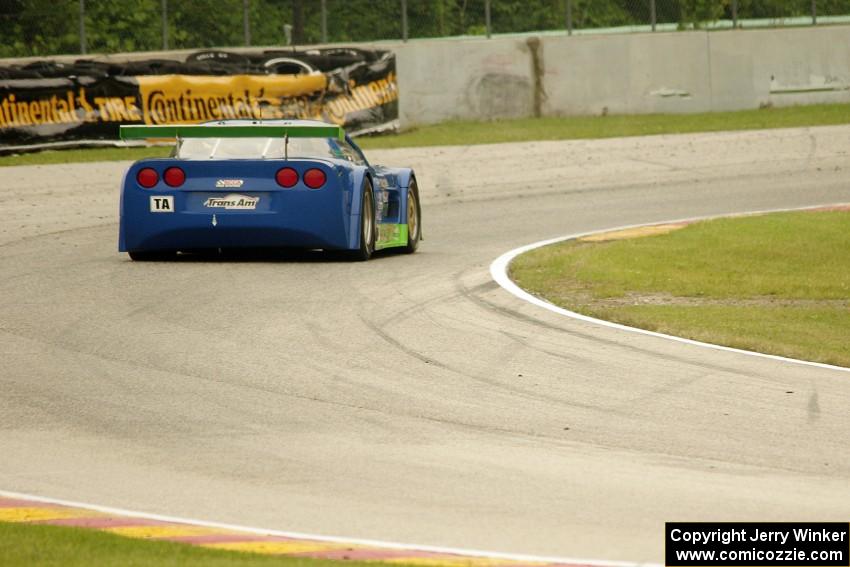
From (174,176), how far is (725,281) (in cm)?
437

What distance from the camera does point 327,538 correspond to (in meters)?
5.23

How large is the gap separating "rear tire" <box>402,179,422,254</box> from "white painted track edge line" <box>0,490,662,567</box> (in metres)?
8.28

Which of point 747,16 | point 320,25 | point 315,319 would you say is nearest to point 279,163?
point 315,319

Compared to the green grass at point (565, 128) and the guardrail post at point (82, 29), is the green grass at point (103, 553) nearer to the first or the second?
the green grass at point (565, 128)

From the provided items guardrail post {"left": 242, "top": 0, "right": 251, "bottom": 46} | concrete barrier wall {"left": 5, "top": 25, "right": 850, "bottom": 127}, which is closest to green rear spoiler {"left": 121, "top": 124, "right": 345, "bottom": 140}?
guardrail post {"left": 242, "top": 0, "right": 251, "bottom": 46}

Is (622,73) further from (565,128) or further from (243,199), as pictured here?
(243,199)

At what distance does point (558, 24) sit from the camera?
32.7 metres

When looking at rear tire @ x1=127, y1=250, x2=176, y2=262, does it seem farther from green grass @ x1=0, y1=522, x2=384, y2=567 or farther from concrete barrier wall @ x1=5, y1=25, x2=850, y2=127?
concrete barrier wall @ x1=5, y1=25, x2=850, y2=127

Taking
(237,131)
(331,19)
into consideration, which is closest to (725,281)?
(237,131)

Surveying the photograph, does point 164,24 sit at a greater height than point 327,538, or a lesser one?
greater

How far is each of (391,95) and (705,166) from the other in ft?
23.8

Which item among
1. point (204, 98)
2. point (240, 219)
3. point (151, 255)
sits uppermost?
point (204, 98)

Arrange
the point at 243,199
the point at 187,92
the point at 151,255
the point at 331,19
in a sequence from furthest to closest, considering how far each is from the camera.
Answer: the point at 331,19, the point at 187,92, the point at 151,255, the point at 243,199

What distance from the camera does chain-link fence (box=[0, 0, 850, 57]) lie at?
28.7m
